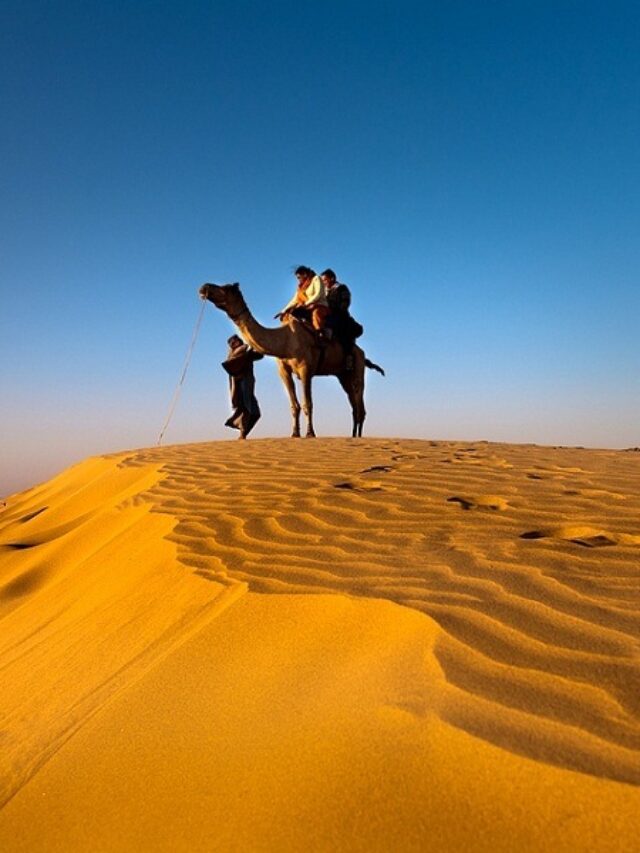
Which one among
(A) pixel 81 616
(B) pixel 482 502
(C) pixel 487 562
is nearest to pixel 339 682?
(C) pixel 487 562

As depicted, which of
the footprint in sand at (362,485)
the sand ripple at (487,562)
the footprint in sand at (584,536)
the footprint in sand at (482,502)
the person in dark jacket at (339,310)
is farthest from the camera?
the person in dark jacket at (339,310)

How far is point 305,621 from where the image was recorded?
242 centimetres

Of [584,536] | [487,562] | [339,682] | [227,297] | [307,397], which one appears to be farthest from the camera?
[307,397]

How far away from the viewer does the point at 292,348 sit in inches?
515

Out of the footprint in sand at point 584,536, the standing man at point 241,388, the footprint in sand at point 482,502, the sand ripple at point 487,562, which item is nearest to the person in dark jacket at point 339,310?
the standing man at point 241,388

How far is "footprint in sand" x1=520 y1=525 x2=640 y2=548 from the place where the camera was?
9.82 ft

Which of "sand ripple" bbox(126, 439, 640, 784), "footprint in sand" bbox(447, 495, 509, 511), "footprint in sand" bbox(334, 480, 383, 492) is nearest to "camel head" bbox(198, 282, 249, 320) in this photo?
"sand ripple" bbox(126, 439, 640, 784)

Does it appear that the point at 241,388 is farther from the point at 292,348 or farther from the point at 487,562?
the point at 487,562

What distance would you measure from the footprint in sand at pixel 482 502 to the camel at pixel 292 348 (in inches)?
309

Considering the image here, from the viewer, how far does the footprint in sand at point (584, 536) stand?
299 centimetres

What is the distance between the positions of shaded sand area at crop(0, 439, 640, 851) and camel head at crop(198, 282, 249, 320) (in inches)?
323

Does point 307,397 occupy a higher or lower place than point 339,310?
lower

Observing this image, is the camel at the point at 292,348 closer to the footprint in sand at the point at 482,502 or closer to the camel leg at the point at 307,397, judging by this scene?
the camel leg at the point at 307,397

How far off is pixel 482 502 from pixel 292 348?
30.7 feet
